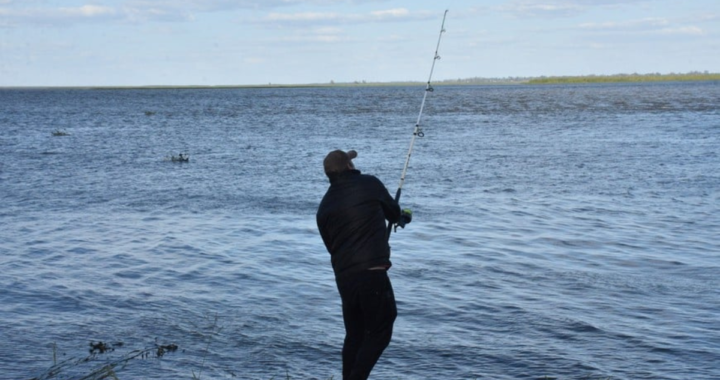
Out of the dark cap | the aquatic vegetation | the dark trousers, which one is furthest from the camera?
the aquatic vegetation

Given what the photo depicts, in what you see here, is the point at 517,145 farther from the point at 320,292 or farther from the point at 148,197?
the point at 320,292

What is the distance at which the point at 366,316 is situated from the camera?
6.51 meters

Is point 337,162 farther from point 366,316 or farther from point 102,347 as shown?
point 102,347

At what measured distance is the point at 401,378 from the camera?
8914 millimetres

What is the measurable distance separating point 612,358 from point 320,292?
15.1 ft

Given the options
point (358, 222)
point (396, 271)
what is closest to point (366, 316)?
point (358, 222)

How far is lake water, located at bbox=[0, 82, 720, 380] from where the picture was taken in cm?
955

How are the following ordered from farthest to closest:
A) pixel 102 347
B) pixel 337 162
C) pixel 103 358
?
pixel 102 347
pixel 103 358
pixel 337 162

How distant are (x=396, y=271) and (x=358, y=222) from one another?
7.38 meters

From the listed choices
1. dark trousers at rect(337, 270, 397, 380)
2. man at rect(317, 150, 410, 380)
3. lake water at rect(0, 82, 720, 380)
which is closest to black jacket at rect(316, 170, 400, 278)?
man at rect(317, 150, 410, 380)

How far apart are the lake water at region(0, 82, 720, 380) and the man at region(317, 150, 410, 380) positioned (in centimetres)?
250

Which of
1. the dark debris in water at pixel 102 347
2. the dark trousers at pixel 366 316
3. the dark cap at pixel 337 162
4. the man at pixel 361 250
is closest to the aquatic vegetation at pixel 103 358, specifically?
the dark debris in water at pixel 102 347

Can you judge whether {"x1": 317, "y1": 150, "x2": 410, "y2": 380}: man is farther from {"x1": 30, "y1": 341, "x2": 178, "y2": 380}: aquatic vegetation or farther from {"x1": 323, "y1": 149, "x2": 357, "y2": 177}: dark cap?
{"x1": 30, "y1": 341, "x2": 178, "y2": 380}: aquatic vegetation

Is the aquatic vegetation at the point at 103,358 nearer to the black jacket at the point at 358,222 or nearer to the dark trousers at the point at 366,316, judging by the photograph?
the dark trousers at the point at 366,316
